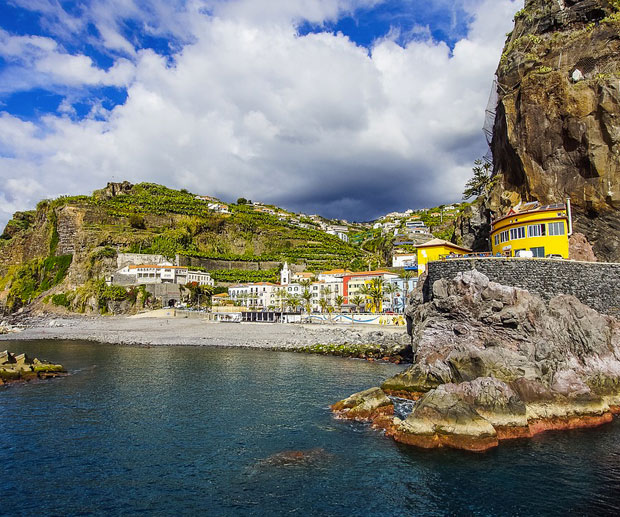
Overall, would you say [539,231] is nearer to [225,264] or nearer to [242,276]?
[242,276]

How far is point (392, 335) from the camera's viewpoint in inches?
1870

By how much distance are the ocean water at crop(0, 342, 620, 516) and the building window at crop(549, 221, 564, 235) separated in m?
13.6

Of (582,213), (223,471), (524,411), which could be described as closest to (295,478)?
(223,471)

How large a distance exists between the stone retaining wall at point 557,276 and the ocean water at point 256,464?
8525 mm

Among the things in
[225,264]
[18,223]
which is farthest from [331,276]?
[18,223]

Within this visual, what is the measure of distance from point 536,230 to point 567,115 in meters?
10.1

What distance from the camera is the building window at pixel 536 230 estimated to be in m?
29.1

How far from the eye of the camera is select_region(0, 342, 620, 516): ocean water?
13.0 m

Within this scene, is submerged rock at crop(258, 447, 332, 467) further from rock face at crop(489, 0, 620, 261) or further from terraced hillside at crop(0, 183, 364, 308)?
terraced hillside at crop(0, 183, 364, 308)

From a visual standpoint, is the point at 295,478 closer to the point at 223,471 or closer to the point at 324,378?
the point at 223,471

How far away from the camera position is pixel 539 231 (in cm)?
2919

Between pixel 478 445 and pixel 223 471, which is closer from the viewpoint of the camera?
pixel 223 471

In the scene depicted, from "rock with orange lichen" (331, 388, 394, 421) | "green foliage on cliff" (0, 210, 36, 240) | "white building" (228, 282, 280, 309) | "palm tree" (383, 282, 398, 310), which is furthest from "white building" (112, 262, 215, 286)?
"rock with orange lichen" (331, 388, 394, 421)

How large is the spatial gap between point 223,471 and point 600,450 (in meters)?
14.7
